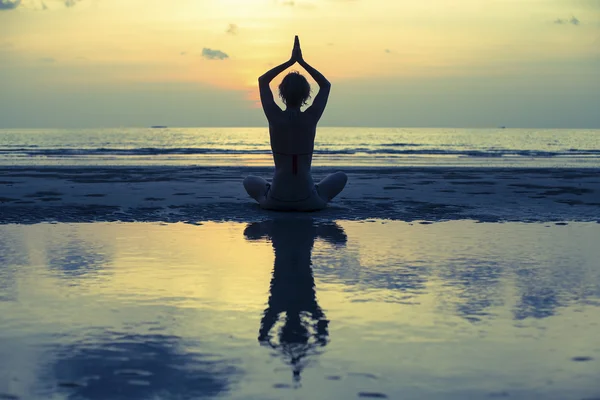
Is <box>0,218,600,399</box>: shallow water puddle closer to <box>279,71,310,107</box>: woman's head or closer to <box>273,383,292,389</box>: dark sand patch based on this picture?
<box>273,383,292,389</box>: dark sand patch

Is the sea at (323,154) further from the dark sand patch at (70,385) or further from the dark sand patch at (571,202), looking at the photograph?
the dark sand patch at (70,385)

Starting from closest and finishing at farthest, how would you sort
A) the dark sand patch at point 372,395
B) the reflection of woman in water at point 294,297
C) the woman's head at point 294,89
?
the dark sand patch at point 372,395, the reflection of woman in water at point 294,297, the woman's head at point 294,89

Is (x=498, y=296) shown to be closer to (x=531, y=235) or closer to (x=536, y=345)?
(x=536, y=345)

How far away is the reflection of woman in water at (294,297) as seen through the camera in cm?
369

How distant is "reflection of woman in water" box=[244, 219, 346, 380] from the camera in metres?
3.69

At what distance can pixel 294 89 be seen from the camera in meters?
9.04

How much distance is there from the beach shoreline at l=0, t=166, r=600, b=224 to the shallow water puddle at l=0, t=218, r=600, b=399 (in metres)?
2.27

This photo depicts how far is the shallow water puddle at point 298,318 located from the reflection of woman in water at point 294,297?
2 cm

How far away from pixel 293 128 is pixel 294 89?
53cm

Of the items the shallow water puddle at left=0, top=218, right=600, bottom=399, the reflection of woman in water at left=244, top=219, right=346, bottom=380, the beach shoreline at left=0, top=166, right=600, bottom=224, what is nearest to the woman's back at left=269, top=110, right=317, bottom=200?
the beach shoreline at left=0, top=166, right=600, bottom=224

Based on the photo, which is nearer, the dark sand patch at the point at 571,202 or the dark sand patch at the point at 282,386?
the dark sand patch at the point at 282,386

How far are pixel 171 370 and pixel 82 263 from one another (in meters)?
3.13

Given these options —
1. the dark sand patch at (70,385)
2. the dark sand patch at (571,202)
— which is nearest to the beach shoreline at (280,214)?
the dark sand patch at (571,202)

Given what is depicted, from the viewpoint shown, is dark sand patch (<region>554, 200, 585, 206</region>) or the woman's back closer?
the woman's back
